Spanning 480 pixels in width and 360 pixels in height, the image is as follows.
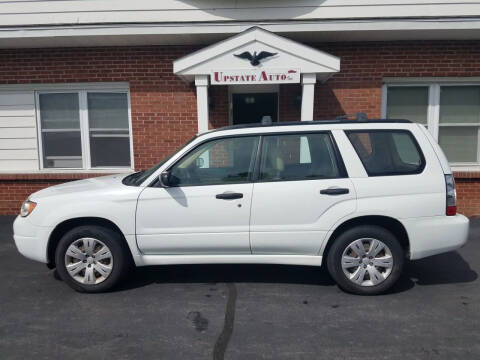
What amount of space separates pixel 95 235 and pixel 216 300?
4.67 feet

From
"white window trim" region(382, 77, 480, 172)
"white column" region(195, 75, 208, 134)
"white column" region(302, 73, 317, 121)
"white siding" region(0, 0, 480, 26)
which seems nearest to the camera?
"white column" region(302, 73, 317, 121)

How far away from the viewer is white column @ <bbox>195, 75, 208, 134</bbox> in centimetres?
664

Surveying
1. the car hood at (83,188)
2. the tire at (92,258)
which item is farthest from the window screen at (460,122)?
the tire at (92,258)

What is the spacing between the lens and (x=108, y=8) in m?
7.40

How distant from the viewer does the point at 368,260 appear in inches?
166

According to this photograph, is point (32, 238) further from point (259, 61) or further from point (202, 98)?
point (259, 61)

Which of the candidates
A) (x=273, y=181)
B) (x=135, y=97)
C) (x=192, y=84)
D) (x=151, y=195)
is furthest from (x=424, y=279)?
(x=135, y=97)

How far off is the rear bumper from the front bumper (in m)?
3.72

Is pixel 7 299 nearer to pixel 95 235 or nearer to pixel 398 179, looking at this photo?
pixel 95 235

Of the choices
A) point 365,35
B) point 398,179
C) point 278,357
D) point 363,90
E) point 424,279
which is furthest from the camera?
point 363,90

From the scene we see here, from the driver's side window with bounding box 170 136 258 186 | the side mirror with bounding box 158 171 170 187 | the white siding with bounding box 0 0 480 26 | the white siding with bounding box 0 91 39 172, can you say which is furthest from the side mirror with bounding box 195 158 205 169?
the white siding with bounding box 0 91 39 172

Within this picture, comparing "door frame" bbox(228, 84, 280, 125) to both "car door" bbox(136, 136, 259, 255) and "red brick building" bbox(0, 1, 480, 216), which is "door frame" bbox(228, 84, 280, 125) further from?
"car door" bbox(136, 136, 259, 255)

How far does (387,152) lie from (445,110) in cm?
440

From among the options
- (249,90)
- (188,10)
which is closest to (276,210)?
(249,90)
